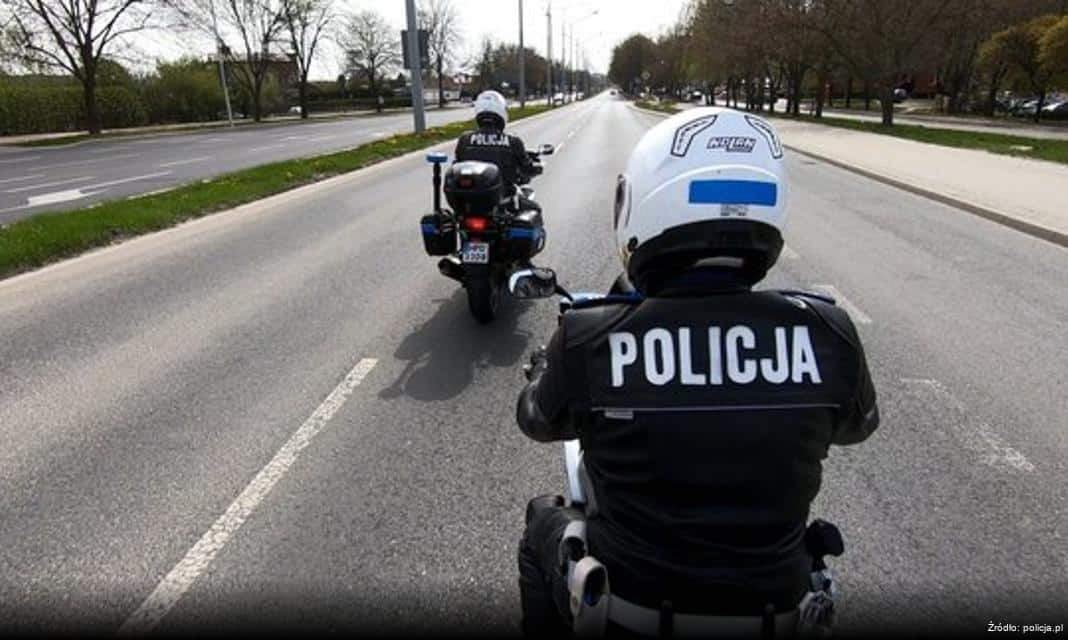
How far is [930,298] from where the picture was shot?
6.81 meters

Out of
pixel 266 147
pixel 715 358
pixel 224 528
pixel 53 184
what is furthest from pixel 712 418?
pixel 266 147

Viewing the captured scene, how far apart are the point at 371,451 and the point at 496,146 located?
3.83 metres

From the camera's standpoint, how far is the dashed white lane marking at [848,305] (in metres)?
6.14

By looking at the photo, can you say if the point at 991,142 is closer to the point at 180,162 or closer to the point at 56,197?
the point at 180,162

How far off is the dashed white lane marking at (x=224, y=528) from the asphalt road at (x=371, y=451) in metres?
0.01

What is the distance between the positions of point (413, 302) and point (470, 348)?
1467 millimetres

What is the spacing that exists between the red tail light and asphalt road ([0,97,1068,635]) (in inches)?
31.8

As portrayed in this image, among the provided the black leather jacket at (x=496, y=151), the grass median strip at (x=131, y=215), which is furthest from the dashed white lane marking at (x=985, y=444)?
the grass median strip at (x=131, y=215)

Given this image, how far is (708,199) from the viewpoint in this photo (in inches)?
67.4

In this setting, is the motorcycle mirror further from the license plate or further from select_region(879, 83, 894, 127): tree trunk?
select_region(879, 83, 894, 127): tree trunk

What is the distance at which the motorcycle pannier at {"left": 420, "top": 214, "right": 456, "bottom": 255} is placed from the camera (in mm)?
6445

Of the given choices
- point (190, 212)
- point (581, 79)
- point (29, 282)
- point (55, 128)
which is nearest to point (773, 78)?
point (55, 128)

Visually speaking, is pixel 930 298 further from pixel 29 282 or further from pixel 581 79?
pixel 581 79

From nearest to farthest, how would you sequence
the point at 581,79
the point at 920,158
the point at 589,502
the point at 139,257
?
1. the point at 589,502
2. the point at 139,257
3. the point at 920,158
4. the point at 581,79
